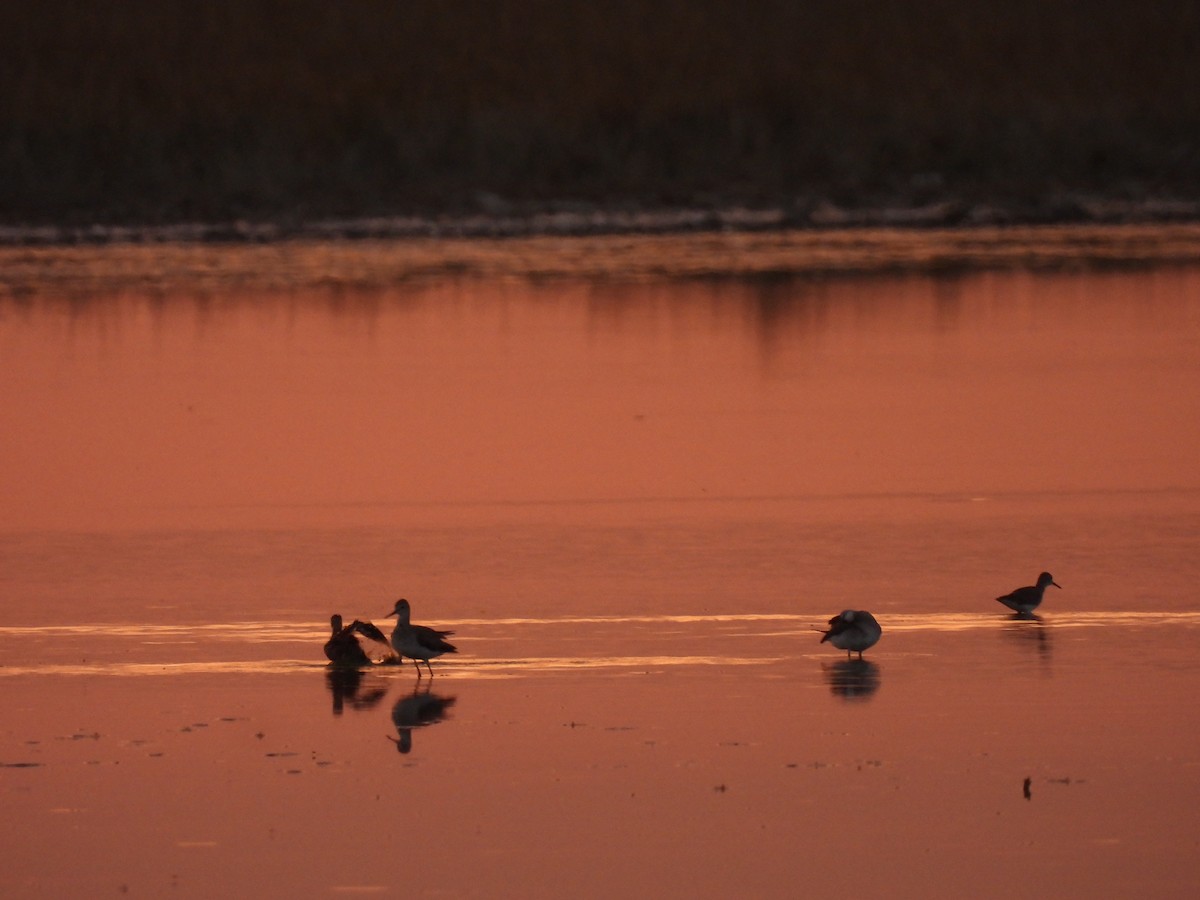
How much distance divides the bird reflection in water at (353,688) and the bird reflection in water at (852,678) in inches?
61.2

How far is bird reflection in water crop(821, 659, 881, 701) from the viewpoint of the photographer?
8547 mm

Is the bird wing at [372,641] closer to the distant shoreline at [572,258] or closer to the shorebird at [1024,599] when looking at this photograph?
the shorebird at [1024,599]

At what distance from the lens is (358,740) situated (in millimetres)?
8125

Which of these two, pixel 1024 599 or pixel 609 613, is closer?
pixel 1024 599

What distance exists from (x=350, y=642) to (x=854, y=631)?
5.85 ft

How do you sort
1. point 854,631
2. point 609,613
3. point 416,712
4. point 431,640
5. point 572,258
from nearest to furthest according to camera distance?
point 416,712 → point 854,631 → point 431,640 → point 609,613 → point 572,258

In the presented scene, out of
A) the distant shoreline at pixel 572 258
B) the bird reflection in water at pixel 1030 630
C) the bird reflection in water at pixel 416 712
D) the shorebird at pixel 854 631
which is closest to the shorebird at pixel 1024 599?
the bird reflection in water at pixel 1030 630

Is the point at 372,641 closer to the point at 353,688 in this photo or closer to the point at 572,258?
the point at 353,688

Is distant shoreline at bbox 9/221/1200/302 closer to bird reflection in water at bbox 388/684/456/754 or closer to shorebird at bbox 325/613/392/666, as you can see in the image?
shorebird at bbox 325/613/392/666

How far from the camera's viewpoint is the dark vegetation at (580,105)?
4100cm

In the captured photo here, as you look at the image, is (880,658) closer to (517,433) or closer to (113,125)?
(517,433)

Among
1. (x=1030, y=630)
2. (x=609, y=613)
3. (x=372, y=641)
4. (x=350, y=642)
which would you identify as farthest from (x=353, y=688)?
(x=1030, y=630)

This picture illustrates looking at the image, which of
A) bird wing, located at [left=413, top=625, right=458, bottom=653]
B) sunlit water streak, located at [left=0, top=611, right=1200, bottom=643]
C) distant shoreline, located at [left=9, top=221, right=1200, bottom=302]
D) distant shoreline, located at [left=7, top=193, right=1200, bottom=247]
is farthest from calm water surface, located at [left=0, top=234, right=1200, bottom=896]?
distant shoreline, located at [left=7, top=193, right=1200, bottom=247]

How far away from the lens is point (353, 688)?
8.97m
